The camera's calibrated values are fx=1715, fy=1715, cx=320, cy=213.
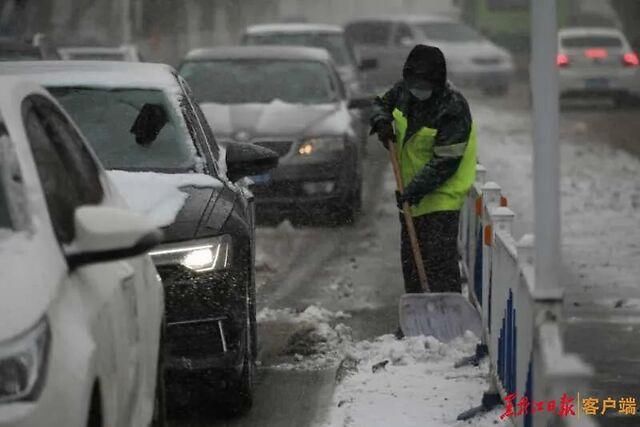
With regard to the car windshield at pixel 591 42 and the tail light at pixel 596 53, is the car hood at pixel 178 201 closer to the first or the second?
the tail light at pixel 596 53

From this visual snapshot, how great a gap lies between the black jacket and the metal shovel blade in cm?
68

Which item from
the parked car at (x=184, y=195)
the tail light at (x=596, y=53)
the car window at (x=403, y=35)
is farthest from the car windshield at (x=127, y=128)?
the car window at (x=403, y=35)

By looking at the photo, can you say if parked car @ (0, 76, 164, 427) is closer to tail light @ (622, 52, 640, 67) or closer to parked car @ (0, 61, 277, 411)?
parked car @ (0, 61, 277, 411)

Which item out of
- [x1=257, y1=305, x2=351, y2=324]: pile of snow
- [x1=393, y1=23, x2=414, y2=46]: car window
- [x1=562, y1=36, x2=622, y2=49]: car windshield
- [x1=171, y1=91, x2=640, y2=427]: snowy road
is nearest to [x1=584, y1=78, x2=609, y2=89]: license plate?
[x1=562, y1=36, x2=622, y2=49]: car windshield

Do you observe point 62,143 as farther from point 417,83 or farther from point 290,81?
point 290,81

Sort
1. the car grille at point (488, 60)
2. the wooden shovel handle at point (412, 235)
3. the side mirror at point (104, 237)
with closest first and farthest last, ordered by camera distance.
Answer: the side mirror at point (104, 237) → the wooden shovel handle at point (412, 235) → the car grille at point (488, 60)

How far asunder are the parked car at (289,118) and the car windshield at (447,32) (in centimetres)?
2170

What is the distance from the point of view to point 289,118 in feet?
53.0

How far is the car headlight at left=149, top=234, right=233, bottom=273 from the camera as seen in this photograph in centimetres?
751

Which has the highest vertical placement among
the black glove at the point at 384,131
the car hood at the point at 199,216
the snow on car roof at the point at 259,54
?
the car hood at the point at 199,216

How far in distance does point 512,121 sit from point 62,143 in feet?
89.6

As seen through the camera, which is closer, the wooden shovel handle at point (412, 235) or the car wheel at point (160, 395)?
the car wheel at point (160, 395)

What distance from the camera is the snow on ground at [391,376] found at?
789 cm

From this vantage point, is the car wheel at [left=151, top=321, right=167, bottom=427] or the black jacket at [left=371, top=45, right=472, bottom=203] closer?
the car wheel at [left=151, top=321, right=167, bottom=427]
